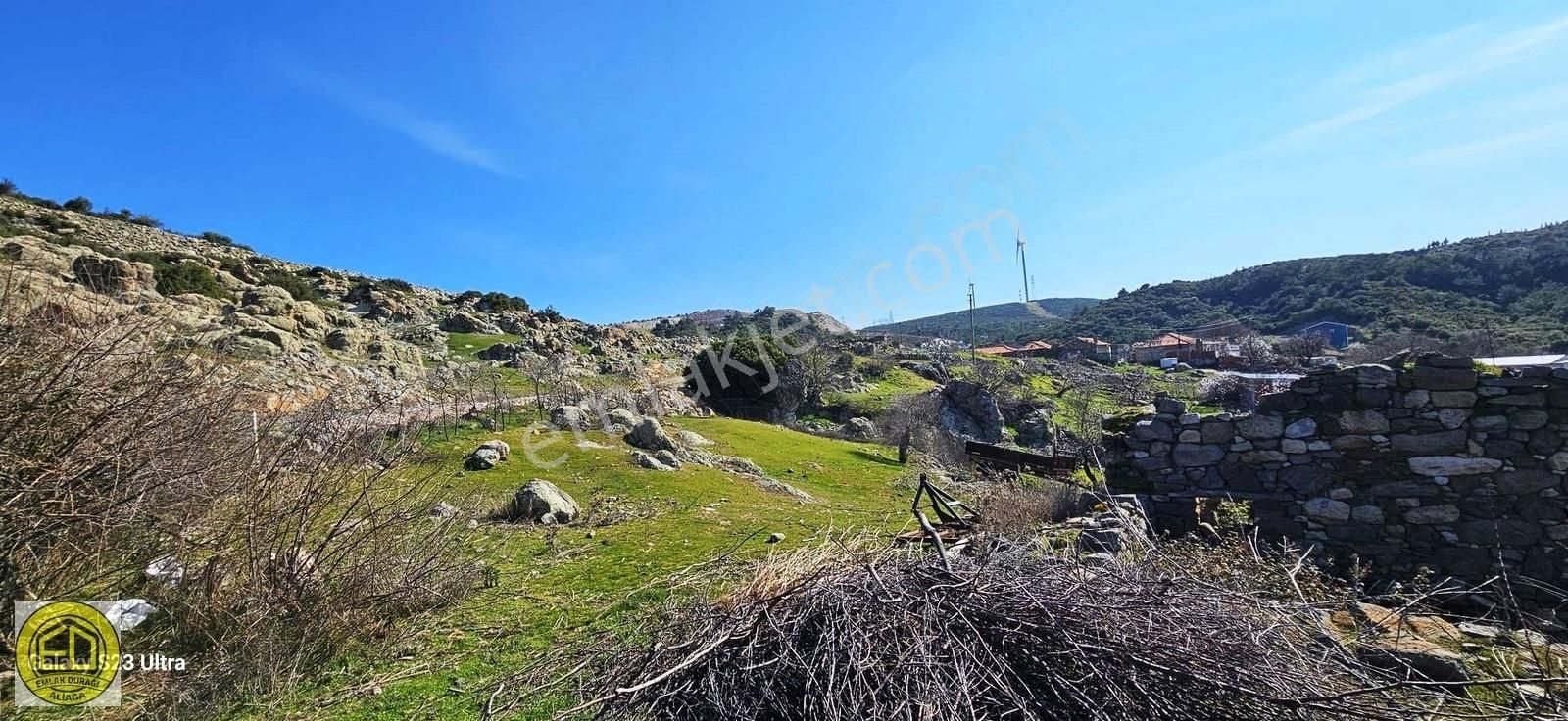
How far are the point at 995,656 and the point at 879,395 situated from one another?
30452 millimetres

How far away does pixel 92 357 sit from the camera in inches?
126

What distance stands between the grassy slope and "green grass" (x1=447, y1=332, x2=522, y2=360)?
18515mm

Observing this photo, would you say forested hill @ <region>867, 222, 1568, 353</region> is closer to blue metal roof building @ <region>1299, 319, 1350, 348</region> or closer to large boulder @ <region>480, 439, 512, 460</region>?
blue metal roof building @ <region>1299, 319, 1350, 348</region>

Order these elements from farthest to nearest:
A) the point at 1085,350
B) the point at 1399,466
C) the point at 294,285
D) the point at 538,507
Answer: the point at 1085,350 → the point at 294,285 → the point at 538,507 → the point at 1399,466

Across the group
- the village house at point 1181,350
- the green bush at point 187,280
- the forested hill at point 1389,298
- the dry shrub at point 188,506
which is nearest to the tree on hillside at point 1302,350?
the village house at point 1181,350

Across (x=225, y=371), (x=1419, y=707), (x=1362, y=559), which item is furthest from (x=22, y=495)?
(x=1362, y=559)

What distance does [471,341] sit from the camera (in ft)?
109

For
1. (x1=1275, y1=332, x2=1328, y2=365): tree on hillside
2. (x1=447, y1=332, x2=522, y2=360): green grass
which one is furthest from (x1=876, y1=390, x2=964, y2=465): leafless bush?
(x1=1275, y1=332, x2=1328, y2=365): tree on hillside

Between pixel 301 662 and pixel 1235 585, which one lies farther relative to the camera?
pixel 301 662

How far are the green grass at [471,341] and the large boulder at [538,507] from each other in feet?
75.1

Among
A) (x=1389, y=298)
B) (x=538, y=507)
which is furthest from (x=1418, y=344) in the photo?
(x=538, y=507)

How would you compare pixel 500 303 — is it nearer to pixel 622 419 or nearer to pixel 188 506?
pixel 622 419

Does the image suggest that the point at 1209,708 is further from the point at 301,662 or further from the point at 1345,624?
the point at 301,662

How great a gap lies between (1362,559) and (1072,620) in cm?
668
